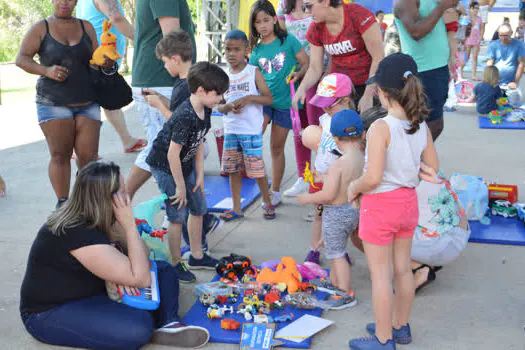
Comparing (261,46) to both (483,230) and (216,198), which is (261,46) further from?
(483,230)

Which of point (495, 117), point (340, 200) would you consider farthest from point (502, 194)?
point (495, 117)

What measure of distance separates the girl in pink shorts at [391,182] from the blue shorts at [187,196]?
1.35 m

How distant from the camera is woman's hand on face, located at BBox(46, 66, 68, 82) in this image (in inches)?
176

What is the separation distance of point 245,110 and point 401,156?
229cm

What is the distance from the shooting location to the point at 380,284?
2.99 metres

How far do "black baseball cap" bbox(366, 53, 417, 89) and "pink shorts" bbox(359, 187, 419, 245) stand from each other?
0.50 metres

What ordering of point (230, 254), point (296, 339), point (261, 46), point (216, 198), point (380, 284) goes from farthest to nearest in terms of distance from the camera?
point (216, 198), point (261, 46), point (230, 254), point (296, 339), point (380, 284)

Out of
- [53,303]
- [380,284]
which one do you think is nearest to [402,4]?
[380,284]

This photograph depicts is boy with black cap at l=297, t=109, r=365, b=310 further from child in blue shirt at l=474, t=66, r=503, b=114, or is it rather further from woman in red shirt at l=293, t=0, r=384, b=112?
child in blue shirt at l=474, t=66, r=503, b=114

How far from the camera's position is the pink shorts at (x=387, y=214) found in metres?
2.95

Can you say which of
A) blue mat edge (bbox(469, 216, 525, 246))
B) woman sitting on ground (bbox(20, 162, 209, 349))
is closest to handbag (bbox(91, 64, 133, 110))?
woman sitting on ground (bbox(20, 162, 209, 349))

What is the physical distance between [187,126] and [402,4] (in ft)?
6.47

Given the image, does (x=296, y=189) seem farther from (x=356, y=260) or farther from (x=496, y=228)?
(x=496, y=228)

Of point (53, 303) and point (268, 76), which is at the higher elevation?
point (268, 76)
